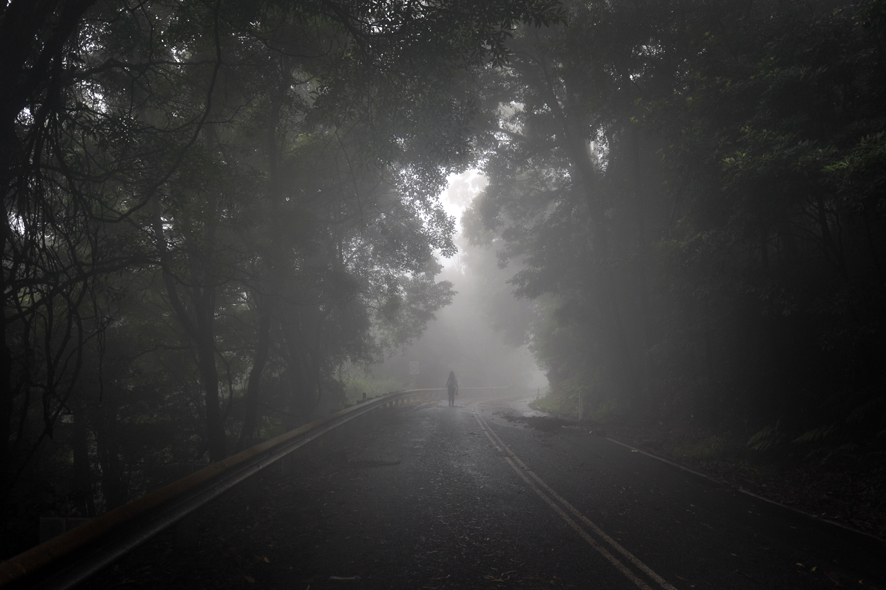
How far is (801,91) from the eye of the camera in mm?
7773

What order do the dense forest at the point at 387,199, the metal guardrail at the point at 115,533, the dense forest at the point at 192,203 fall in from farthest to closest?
the dense forest at the point at 387,199 → the dense forest at the point at 192,203 → the metal guardrail at the point at 115,533

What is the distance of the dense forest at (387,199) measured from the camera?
5527mm

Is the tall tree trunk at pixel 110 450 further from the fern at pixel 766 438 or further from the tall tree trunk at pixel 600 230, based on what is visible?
the tall tree trunk at pixel 600 230

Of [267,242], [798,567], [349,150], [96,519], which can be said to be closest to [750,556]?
[798,567]

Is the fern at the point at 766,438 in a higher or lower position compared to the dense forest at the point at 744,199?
lower

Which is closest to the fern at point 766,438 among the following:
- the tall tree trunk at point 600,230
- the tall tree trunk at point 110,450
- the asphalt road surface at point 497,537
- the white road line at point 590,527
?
the asphalt road surface at point 497,537

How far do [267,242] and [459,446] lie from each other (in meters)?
8.10

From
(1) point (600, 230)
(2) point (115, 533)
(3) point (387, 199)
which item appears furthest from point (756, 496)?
(3) point (387, 199)

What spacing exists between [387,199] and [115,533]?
1706 cm

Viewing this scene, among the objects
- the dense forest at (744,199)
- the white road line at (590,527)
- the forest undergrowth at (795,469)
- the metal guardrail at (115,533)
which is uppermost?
the dense forest at (744,199)

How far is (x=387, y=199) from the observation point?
749 inches

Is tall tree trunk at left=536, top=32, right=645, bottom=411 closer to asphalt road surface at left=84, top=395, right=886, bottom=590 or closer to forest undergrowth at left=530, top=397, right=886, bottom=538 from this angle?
forest undergrowth at left=530, top=397, right=886, bottom=538

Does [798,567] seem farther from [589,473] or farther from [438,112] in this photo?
[438,112]

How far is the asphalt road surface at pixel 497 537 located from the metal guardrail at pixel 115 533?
10.9 inches
